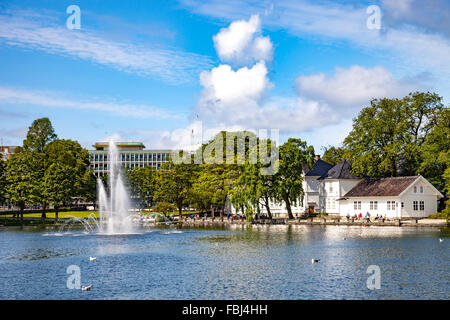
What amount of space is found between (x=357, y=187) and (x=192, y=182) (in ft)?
106

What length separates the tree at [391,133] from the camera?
88.4 m

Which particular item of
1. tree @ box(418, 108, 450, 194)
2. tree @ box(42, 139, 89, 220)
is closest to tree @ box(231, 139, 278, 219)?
tree @ box(418, 108, 450, 194)

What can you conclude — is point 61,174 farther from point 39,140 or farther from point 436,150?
point 436,150

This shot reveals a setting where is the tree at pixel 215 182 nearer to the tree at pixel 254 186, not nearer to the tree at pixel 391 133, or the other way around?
the tree at pixel 254 186

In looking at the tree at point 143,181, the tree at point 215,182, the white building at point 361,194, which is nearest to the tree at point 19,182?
the tree at point 215,182

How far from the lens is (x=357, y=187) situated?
9125cm

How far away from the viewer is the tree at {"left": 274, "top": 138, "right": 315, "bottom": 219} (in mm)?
83500

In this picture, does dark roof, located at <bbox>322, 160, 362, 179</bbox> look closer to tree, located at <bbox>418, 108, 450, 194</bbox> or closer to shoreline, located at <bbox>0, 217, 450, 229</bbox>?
tree, located at <bbox>418, 108, 450, 194</bbox>

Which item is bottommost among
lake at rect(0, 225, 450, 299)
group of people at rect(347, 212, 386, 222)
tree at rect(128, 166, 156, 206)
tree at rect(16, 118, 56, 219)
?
lake at rect(0, 225, 450, 299)

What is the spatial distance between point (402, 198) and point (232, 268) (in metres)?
54.0

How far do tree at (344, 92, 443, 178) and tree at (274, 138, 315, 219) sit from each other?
10.9 m

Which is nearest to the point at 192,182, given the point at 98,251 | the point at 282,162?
the point at 282,162

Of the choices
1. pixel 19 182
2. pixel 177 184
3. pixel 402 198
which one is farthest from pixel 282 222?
pixel 19 182
